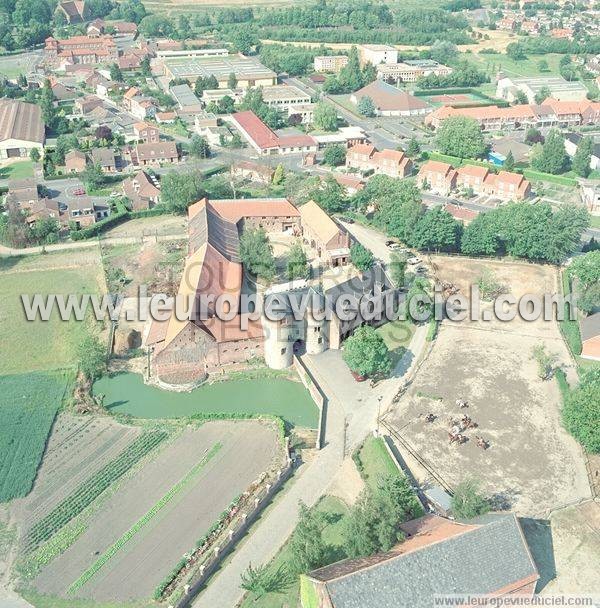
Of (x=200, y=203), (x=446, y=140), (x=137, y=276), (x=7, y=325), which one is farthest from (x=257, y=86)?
(x=7, y=325)

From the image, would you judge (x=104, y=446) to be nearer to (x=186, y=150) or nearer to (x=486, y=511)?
(x=486, y=511)

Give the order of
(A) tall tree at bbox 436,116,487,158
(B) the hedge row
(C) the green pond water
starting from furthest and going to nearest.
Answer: (A) tall tree at bbox 436,116,487,158, (B) the hedge row, (C) the green pond water

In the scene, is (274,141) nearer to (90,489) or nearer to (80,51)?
(90,489)

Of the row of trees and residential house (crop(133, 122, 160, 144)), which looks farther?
the row of trees

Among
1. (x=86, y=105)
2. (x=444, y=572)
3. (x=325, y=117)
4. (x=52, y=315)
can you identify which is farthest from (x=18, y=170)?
(x=444, y=572)

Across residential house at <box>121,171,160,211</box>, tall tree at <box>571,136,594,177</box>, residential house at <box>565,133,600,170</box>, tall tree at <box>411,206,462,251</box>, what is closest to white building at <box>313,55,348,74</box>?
residential house at <box>565,133,600,170</box>

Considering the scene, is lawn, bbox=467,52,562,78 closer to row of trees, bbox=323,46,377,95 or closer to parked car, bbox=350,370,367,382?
row of trees, bbox=323,46,377,95
